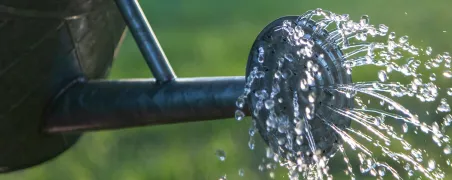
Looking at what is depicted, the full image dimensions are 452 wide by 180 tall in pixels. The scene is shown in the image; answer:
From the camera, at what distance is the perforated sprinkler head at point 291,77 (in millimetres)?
573

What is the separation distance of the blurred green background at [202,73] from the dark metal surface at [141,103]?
74 cm

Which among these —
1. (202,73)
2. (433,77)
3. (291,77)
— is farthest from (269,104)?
(202,73)

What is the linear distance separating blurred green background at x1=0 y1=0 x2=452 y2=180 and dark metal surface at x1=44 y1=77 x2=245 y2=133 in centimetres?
74

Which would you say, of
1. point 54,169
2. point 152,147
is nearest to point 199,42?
point 152,147

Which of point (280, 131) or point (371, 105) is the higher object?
point (280, 131)

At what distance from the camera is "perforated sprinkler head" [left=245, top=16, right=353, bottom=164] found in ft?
1.88

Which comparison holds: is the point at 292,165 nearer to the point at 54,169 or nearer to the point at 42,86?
the point at 42,86

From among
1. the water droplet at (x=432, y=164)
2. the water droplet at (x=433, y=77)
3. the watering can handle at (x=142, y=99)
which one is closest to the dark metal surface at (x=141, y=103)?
the watering can handle at (x=142, y=99)

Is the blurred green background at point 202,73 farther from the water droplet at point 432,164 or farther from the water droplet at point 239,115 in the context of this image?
the water droplet at point 239,115

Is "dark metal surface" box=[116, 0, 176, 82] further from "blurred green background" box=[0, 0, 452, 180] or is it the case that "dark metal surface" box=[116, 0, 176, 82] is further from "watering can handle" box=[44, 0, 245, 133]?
"blurred green background" box=[0, 0, 452, 180]

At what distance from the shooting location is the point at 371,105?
55.6 inches

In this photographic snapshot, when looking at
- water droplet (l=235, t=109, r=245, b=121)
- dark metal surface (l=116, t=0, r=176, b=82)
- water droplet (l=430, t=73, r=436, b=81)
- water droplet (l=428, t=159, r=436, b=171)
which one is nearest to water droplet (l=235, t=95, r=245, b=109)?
water droplet (l=235, t=109, r=245, b=121)

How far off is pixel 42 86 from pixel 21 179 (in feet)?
2.88

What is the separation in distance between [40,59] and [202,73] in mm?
940
